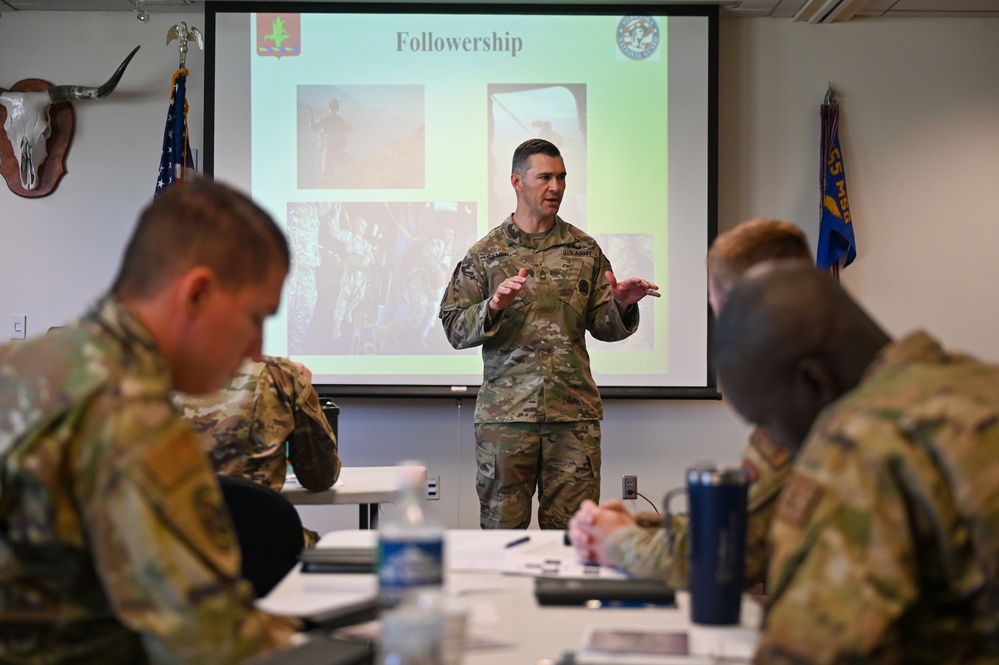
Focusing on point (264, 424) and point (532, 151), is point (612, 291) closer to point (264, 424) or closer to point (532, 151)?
point (532, 151)

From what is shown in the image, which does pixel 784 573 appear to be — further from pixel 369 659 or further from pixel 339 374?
pixel 339 374

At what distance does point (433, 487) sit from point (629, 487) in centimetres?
104

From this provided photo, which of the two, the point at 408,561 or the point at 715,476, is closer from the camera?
the point at 408,561

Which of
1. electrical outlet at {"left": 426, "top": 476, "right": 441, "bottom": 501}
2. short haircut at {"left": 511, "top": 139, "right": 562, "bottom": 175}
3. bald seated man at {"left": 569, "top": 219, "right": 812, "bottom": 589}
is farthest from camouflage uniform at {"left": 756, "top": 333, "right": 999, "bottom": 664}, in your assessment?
electrical outlet at {"left": 426, "top": 476, "right": 441, "bottom": 501}

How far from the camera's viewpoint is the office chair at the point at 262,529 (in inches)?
83.0

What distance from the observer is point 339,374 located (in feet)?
16.4

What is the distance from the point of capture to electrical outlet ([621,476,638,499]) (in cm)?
510

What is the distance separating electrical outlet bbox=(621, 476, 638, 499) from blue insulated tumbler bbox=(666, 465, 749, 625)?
3724mm

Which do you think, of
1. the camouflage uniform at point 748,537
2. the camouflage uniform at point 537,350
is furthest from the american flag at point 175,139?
the camouflage uniform at point 748,537

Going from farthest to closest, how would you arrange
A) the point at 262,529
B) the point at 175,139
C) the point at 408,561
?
the point at 175,139 → the point at 262,529 → the point at 408,561

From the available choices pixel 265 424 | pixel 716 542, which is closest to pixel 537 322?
pixel 265 424

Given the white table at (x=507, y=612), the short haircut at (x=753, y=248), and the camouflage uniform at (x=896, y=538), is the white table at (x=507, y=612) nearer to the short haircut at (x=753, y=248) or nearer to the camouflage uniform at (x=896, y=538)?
the camouflage uniform at (x=896, y=538)

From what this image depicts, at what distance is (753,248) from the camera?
184cm

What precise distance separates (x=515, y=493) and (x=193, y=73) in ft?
9.81
